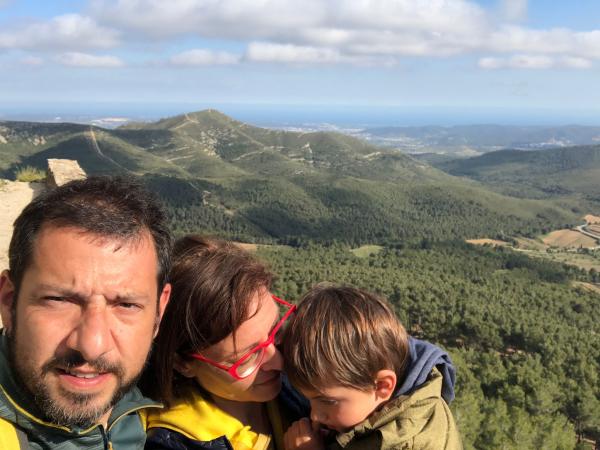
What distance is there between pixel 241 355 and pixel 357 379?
663 millimetres

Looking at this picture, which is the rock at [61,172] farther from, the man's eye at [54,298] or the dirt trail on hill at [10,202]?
the man's eye at [54,298]

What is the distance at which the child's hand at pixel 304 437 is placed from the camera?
268 cm

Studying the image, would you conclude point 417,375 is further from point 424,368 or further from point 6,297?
point 6,297

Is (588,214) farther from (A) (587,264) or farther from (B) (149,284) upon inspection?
(B) (149,284)

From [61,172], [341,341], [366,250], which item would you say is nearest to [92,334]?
[341,341]

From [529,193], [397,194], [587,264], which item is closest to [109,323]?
[587,264]

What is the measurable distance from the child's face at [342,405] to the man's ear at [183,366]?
2.17 ft

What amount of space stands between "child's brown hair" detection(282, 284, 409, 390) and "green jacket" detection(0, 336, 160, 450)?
2.75ft

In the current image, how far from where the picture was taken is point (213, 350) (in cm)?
245

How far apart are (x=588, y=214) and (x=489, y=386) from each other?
145 meters

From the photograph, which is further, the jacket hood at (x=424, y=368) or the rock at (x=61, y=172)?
the rock at (x=61, y=172)

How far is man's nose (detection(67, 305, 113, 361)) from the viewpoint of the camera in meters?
1.96

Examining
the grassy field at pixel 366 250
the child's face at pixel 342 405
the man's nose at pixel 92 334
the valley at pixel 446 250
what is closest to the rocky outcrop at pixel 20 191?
the valley at pixel 446 250

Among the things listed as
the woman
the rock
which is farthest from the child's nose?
the rock
